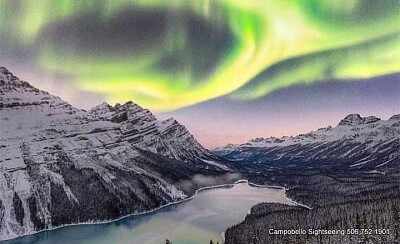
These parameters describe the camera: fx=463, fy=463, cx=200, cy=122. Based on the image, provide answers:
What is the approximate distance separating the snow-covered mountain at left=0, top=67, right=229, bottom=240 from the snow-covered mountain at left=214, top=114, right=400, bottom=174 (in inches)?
25.2

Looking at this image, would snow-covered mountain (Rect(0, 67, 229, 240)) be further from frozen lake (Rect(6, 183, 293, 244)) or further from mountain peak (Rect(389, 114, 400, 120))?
mountain peak (Rect(389, 114, 400, 120))

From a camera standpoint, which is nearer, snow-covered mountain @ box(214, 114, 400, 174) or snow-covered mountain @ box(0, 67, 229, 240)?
snow-covered mountain @ box(214, 114, 400, 174)

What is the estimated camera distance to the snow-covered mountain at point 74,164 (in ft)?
30.1

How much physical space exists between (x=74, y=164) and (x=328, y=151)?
6.52 metres

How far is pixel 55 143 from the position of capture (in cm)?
1062

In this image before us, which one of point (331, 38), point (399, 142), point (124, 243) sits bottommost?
point (124, 243)

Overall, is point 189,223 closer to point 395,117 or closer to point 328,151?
point 328,151

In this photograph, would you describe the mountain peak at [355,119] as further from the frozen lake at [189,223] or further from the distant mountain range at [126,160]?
the frozen lake at [189,223]

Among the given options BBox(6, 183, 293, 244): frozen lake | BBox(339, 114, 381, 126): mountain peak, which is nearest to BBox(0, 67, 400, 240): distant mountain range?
BBox(339, 114, 381, 126): mountain peak

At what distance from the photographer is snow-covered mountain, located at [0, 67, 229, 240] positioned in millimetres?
9164

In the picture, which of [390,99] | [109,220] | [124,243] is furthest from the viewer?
[109,220]

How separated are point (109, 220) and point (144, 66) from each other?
4.12 m

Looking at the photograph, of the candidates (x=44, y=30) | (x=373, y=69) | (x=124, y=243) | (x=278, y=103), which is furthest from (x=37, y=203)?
(x=373, y=69)

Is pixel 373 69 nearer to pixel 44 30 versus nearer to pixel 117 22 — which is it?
pixel 117 22
